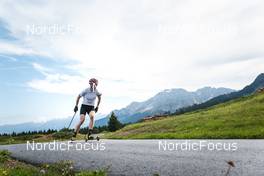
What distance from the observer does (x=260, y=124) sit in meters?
35.2

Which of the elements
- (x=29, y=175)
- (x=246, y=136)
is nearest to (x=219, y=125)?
(x=246, y=136)

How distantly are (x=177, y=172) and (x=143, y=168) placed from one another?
1.25 m

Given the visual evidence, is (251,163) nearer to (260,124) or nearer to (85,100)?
(85,100)

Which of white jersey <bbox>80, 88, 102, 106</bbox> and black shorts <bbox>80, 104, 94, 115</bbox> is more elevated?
white jersey <bbox>80, 88, 102, 106</bbox>

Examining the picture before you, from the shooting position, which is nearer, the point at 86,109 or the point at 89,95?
the point at 89,95

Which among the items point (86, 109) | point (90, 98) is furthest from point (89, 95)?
point (86, 109)

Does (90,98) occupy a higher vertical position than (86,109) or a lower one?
higher

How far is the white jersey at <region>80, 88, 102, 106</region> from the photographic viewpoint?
63.7 ft

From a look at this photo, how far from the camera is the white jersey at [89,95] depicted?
19406 millimetres

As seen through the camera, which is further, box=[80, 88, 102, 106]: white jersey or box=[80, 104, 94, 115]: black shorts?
box=[80, 104, 94, 115]: black shorts

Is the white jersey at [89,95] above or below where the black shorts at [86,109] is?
above

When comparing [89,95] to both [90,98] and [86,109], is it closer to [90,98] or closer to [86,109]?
[90,98]

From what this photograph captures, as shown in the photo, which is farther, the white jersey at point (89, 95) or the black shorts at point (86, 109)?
the black shorts at point (86, 109)

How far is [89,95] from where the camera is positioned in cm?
1941
